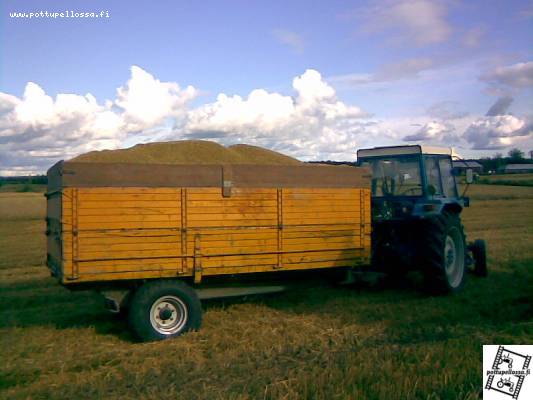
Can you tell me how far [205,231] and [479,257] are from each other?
5.64 m

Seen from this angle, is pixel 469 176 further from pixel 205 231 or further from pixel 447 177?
pixel 205 231

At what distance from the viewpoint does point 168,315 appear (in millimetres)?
7016

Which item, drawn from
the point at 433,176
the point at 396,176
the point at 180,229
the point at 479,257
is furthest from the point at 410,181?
the point at 180,229

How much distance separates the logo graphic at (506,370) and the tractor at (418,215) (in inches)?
145

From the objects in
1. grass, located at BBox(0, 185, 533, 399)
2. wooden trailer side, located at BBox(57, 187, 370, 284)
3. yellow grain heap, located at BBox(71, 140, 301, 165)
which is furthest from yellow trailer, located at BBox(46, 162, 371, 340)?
yellow grain heap, located at BBox(71, 140, 301, 165)

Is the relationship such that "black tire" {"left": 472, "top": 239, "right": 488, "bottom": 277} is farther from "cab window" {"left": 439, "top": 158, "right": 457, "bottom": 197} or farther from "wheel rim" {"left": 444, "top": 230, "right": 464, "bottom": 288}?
"cab window" {"left": 439, "top": 158, "right": 457, "bottom": 197}

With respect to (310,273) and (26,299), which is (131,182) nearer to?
(310,273)

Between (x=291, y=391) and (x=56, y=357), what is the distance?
9.53 ft

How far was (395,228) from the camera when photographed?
366 inches

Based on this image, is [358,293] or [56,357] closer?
[56,357]

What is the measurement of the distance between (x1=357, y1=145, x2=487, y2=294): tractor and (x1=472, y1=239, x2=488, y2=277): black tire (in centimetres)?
35

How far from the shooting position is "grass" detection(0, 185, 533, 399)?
4.65 m

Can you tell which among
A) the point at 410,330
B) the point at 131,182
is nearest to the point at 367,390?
the point at 410,330

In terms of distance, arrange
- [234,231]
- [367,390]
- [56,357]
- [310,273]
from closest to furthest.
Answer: [367,390], [56,357], [234,231], [310,273]
